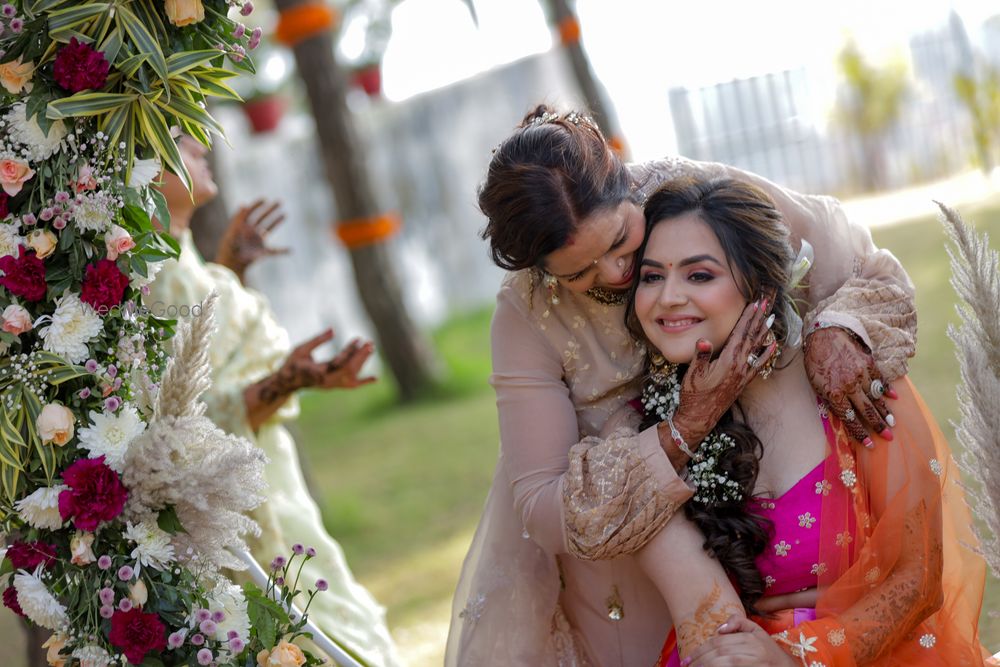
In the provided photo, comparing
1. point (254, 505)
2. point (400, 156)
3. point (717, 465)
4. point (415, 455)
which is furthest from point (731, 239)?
point (400, 156)

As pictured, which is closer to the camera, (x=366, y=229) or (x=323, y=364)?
(x=323, y=364)

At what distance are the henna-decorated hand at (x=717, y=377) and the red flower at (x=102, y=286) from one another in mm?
1265

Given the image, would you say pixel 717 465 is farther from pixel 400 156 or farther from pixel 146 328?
pixel 400 156

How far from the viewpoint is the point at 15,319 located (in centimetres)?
233

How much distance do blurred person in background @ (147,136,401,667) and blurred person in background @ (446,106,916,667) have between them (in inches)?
20.6

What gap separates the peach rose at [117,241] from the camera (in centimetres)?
241

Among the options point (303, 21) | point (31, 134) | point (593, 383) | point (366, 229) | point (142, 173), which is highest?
point (303, 21)

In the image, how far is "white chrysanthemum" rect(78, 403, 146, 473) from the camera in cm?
237

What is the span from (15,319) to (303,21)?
18.6 feet

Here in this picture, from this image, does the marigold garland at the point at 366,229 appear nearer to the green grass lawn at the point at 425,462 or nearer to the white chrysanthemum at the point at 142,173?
the green grass lawn at the point at 425,462

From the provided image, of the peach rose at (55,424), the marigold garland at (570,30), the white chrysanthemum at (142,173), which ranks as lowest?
the peach rose at (55,424)

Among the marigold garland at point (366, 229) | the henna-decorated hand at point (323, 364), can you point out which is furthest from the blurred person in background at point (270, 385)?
the marigold garland at point (366, 229)

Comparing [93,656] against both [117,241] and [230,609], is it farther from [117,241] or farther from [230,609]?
[117,241]

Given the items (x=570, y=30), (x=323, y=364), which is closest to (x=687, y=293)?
(x=323, y=364)
